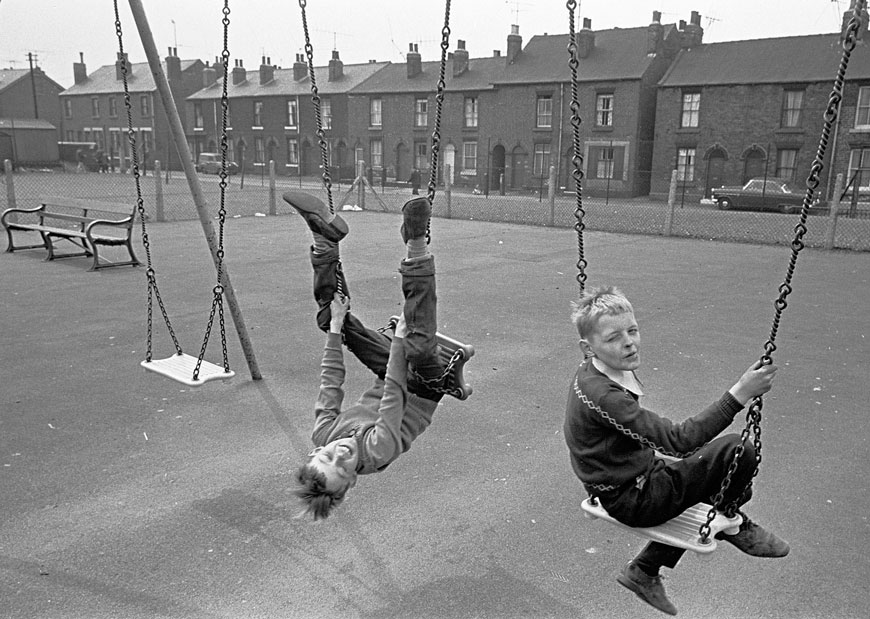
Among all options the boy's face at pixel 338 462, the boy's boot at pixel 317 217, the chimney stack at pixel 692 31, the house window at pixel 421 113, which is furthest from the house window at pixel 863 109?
the boy's face at pixel 338 462

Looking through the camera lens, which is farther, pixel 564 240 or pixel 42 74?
pixel 42 74

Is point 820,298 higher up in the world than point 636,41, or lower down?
lower down

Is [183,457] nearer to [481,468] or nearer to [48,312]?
[481,468]

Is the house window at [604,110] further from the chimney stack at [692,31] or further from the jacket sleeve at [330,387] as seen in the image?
the jacket sleeve at [330,387]

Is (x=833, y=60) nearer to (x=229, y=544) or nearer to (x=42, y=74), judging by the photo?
(x=229, y=544)

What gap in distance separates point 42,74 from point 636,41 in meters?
50.5

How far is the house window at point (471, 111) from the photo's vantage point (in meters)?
42.5

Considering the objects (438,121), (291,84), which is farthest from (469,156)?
(438,121)

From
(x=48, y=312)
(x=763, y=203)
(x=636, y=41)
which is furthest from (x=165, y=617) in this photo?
(x=636, y=41)

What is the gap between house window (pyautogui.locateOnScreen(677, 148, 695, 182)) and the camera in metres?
35.3

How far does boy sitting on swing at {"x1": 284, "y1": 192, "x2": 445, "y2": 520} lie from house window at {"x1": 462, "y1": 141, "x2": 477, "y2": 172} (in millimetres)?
40391

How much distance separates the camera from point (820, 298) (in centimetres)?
988

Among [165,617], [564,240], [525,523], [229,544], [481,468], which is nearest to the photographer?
[165,617]

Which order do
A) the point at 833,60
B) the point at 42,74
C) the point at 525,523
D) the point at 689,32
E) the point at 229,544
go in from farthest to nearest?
the point at 42,74
the point at 689,32
the point at 833,60
the point at 525,523
the point at 229,544
